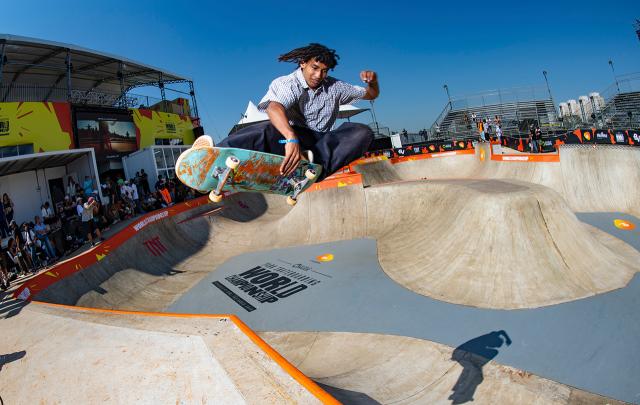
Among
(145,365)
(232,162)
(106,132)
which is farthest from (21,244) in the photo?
(106,132)

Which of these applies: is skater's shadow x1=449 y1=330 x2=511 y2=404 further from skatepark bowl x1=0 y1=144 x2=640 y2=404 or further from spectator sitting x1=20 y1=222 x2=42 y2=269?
spectator sitting x1=20 y1=222 x2=42 y2=269

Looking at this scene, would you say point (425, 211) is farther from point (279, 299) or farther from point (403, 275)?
point (279, 299)

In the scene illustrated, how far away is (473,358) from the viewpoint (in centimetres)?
506

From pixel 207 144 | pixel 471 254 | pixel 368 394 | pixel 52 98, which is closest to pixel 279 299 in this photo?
pixel 368 394

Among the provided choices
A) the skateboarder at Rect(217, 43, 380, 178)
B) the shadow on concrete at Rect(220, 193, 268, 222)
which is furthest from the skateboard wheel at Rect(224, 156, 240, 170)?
the shadow on concrete at Rect(220, 193, 268, 222)

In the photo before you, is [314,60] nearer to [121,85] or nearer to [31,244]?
[31,244]

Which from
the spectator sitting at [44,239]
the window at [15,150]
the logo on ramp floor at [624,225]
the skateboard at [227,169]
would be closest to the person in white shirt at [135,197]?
the window at [15,150]

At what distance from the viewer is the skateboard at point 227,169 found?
3.79 meters

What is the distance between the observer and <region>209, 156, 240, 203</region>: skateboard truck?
3.73 metres

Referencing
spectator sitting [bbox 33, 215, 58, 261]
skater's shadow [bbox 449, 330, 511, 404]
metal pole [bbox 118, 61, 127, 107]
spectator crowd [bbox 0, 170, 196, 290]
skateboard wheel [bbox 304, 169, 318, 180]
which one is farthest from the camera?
metal pole [bbox 118, 61, 127, 107]

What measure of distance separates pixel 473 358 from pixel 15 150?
1735cm

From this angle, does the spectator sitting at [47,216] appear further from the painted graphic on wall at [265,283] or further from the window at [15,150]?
the painted graphic on wall at [265,283]

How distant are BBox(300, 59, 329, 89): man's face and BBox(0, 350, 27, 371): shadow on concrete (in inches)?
200

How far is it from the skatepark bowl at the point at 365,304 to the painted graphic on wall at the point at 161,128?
8150 millimetres
